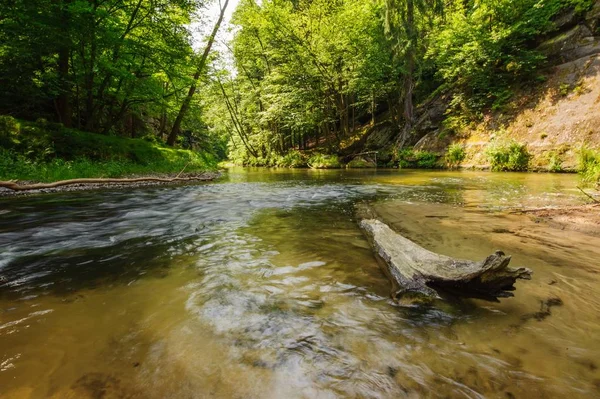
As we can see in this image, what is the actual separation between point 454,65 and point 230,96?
2346 centimetres

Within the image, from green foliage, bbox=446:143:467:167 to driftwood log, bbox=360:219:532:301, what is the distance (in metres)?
17.4

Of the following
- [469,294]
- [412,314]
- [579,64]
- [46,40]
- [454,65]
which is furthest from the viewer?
[454,65]

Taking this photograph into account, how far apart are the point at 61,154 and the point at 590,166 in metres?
16.5

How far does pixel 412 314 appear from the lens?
8.20 feet

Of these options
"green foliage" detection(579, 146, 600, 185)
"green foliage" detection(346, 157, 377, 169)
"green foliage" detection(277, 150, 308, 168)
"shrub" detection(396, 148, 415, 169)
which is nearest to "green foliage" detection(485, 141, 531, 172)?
"shrub" detection(396, 148, 415, 169)

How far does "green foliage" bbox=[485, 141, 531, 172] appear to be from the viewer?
1436 centimetres

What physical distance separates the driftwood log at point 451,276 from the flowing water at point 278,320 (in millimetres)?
148

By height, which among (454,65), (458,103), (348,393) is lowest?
(348,393)

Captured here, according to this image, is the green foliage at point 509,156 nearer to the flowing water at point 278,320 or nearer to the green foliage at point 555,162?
the green foliage at point 555,162

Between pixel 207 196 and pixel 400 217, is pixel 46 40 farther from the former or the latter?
pixel 400 217

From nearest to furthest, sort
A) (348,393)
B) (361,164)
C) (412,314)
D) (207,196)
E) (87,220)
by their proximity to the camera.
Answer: (348,393), (412,314), (87,220), (207,196), (361,164)

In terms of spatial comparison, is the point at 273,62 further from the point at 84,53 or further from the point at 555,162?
the point at 555,162

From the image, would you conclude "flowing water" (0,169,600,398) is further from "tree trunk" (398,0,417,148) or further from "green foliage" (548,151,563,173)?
"tree trunk" (398,0,417,148)

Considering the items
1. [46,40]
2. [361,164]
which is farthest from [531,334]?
[361,164]
